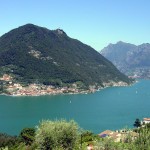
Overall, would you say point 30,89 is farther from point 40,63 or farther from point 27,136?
point 27,136

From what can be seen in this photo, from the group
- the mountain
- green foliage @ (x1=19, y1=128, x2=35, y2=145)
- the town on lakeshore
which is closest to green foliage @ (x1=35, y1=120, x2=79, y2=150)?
green foliage @ (x1=19, y1=128, x2=35, y2=145)

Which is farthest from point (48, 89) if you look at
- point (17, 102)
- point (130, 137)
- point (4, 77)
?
point (130, 137)

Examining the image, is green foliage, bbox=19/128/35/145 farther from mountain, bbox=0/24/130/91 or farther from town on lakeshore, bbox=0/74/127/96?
mountain, bbox=0/24/130/91

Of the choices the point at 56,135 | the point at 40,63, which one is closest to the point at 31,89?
the point at 40,63

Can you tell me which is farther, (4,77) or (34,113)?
(4,77)

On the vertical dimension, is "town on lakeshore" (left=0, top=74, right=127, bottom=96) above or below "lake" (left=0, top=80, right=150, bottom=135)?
above

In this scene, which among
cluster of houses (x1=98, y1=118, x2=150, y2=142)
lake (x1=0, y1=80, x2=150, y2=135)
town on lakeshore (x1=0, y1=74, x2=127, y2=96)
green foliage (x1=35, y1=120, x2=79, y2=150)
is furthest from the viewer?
town on lakeshore (x1=0, y1=74, x2=127, y2=96)

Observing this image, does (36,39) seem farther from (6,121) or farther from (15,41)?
(6,121)

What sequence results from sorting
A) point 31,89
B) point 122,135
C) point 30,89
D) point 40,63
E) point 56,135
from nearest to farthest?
point 56,135 → point 122,135 → point 30,89 → point 31,89 → point 40,63
